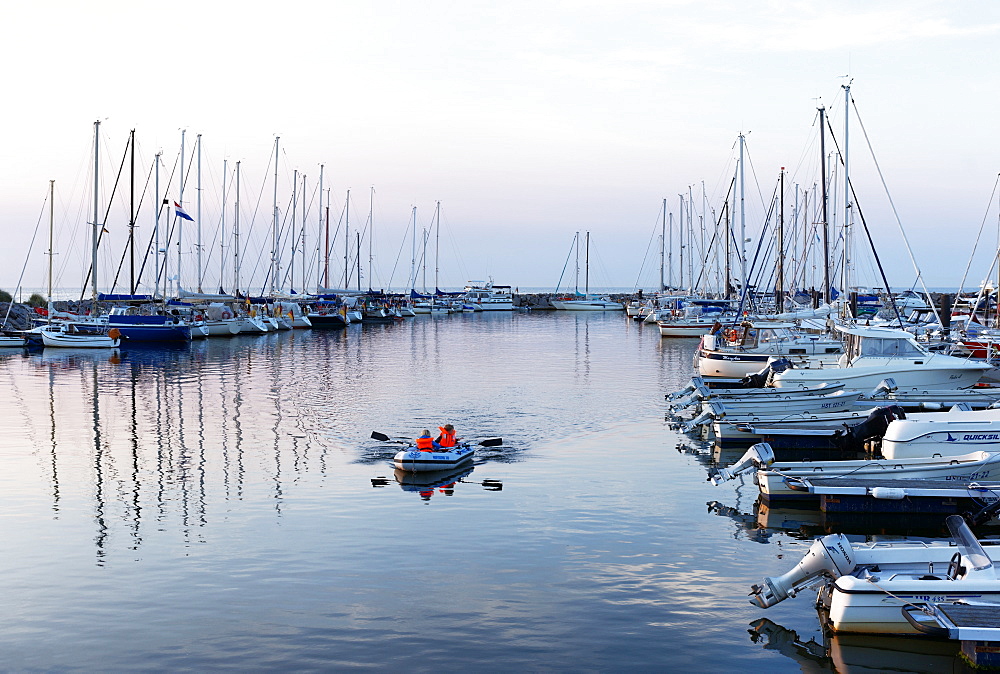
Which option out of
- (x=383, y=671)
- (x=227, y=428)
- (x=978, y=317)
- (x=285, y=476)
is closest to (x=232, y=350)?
(x=227, y=428)

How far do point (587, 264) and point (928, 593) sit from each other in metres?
186

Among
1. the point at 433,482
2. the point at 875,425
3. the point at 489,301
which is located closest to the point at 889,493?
the point at 875,425

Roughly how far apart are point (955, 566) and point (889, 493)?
6.03m

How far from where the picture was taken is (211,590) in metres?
17.1

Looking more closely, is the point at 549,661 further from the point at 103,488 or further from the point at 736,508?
the point at 103,488

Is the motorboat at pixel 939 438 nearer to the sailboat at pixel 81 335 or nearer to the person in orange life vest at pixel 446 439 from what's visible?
the person in orange life vest at pixel 446 439

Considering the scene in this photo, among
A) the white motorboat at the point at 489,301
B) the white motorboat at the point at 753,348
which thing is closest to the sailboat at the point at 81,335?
the white motorboat at the point at 753,348

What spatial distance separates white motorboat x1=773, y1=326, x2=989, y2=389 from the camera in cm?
3653

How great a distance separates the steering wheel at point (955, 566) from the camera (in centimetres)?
1496

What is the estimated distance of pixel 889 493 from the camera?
2103cm

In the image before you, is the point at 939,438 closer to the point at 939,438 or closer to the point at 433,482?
the point at 939,438

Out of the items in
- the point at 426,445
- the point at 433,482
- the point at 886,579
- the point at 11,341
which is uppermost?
the point at 11,341

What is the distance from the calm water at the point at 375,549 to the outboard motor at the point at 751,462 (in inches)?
28.2

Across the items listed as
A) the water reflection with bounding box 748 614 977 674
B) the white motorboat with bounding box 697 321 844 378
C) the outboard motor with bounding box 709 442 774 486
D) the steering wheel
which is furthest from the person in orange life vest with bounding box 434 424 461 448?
the white motorboat with bounding box 697 321 844 378
